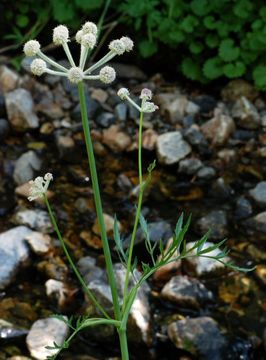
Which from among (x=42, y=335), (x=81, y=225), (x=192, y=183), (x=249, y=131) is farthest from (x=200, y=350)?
(x=249, y=131)

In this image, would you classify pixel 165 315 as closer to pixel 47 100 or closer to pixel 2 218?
pixel 2 218

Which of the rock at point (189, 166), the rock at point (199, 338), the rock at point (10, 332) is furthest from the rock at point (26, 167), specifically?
the rock at point (199, 338)

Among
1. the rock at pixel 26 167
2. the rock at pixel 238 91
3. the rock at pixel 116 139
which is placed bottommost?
the rock at pixel 26 167

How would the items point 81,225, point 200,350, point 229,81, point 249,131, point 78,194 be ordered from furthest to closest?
point 229,81 < point 249,131 < point 78,194 < point 81,225 < point 200,350

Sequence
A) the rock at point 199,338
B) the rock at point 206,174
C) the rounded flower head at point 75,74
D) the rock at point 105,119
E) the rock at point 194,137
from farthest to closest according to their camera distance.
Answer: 1. the rock at point 105,119
2. the rock at point 194,137
3. the rock at point 206,174
4. the rock at point 199,338
5. the rounded flower head at point 75,74

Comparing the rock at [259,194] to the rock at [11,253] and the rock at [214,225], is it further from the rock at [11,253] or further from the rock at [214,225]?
the rock at [11,253]

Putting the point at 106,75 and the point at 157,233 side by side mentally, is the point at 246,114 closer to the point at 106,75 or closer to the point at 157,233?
the point at 157,233
